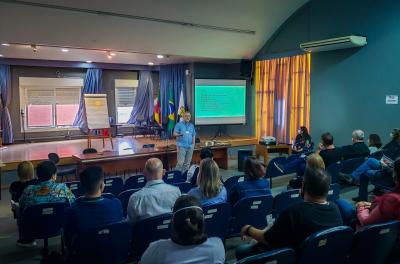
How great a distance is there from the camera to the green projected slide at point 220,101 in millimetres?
9797

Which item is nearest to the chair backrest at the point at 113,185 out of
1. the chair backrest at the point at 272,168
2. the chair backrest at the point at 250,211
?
the chair backrest at the point at 250,211

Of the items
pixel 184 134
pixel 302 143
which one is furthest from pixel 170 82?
pixel 302 143

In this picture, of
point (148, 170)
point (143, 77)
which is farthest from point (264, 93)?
point (148, 170)

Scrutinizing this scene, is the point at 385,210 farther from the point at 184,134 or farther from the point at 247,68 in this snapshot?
the point at 247,68

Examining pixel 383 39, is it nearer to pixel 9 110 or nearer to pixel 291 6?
pixel 291 6

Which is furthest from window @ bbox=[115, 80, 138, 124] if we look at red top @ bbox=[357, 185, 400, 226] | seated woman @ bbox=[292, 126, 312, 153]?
red top @ bbox=[357, 185, 400, 226]

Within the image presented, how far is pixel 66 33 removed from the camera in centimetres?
718

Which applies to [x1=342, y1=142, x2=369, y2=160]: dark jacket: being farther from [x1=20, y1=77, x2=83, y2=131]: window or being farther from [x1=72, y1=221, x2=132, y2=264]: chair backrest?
[x1=20, y1=77, x2=83, y2=131]: window

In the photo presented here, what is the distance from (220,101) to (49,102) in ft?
20.2

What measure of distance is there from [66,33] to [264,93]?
18.2 feet

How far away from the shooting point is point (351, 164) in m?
5.56

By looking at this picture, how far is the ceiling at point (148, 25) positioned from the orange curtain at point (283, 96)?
0.85 m

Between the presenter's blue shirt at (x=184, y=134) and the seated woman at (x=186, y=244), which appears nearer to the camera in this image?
the seated woman at (x=186, y=244)

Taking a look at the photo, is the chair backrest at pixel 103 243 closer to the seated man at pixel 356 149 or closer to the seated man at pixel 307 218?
the seated man at pixel 307 218
